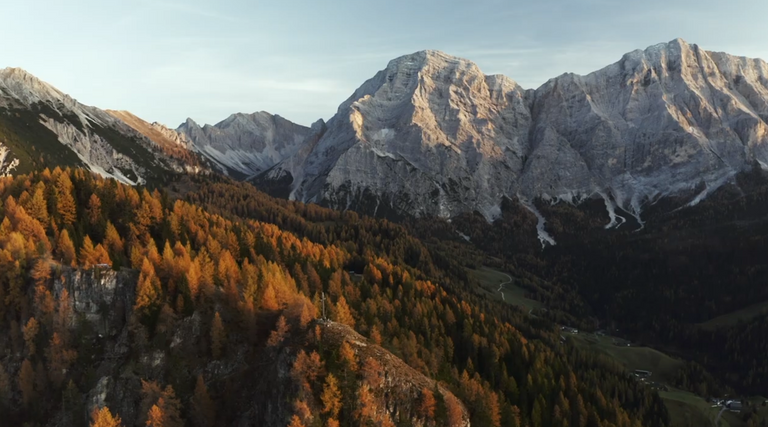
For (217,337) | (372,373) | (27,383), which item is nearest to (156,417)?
(217,337)

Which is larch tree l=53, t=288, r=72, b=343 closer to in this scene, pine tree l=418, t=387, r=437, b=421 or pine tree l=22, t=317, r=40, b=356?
pine tree l=22, t=317, r=40, b=356

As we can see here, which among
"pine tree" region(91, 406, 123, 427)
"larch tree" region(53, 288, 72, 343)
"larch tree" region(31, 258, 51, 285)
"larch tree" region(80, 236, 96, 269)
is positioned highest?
"larch tree" region(80, 236, 96, 269)

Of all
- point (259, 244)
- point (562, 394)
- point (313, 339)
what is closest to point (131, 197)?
point (259, 244)

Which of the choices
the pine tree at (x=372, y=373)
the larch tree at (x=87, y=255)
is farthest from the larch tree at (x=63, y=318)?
the pine tree at (x=372, y=373)

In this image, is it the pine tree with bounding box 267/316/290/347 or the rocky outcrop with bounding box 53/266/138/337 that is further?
the rocky outcrop with bounding box 53/266/138/337

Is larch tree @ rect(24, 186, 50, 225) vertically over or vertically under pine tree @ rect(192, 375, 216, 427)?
over

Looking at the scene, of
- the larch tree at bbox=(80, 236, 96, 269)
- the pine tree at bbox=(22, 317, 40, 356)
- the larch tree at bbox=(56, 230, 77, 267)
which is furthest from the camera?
the larch tree at bbox=(56, 230, 77, 267)

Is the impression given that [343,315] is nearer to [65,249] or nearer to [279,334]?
[279,334]

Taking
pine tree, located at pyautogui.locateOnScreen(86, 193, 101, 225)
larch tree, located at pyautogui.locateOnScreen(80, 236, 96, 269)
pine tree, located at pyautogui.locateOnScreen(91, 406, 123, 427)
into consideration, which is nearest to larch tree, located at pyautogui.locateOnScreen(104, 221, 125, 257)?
pine tree, located at pyautogui.locateOnScreen(86, 193, 101, 225)
